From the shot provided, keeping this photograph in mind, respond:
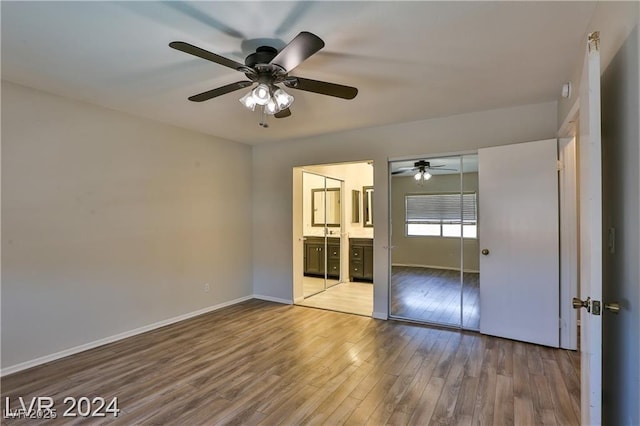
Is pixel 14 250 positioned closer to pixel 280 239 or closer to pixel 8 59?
pixel 8 59

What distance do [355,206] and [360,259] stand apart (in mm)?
1025

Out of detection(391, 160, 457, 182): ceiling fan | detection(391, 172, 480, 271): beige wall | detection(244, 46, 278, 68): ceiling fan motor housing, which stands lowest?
detection(391, 172, 480, 271): beige wall

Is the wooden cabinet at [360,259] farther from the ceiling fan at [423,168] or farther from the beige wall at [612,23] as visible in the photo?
the beige wall at [612,23]

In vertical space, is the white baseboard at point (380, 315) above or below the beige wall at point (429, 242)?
below

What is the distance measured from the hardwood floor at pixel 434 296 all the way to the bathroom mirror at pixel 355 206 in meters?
2.01

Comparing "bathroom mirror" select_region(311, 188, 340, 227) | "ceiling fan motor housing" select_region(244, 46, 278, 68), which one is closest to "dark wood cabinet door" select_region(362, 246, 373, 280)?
"bathroom mirror" select_region(311, 188, 340, 227)

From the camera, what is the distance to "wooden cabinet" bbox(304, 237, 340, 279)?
21.2 feet

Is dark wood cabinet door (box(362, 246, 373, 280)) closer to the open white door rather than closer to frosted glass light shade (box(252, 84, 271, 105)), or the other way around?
frosted glass light shade (box(252, 84, 271, 105))

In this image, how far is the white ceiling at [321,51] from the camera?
1.91 metres

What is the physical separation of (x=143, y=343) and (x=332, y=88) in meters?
3.24

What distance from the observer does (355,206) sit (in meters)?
6.37

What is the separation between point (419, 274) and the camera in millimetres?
4434

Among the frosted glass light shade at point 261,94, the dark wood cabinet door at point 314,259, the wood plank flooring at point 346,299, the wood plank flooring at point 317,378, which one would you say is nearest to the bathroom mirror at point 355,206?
the dark wood cabinet door at point 314,259

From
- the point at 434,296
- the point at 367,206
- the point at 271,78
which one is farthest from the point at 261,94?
the point at 367,206
